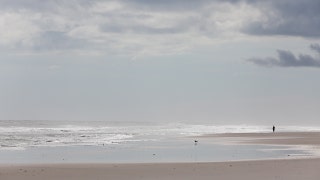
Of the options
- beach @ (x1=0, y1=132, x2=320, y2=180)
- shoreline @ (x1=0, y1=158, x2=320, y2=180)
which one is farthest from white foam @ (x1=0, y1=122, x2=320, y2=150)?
shoreline @ (x1=0, y1=158, x2=320, y2=180)

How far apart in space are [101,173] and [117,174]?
767 mm

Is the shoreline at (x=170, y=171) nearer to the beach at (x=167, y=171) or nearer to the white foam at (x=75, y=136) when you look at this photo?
the beach at (x=167, y=171)

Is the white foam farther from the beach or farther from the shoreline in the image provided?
the shoreline

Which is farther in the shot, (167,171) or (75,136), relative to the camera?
(75,136)

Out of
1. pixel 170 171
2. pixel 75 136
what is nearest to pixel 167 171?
pixel 170 171

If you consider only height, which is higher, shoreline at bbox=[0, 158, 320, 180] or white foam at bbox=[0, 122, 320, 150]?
white foam at bbox=[0, 122, 320, 150]

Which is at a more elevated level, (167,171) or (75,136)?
(75,136)

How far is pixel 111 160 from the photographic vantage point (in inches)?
1101

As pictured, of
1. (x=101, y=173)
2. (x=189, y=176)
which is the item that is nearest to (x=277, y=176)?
(x=189, y=176)

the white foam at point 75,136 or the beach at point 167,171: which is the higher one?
the white foam at point 75,136

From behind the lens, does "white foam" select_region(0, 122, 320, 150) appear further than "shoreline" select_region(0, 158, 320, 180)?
Yes

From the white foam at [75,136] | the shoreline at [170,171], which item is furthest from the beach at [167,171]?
the white foam at [75,136]

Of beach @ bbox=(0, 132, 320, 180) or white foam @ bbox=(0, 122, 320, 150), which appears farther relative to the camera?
white foam @ bbox=(0, 122, 320, 150)

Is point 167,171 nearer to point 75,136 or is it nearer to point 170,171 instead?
point 170,171
